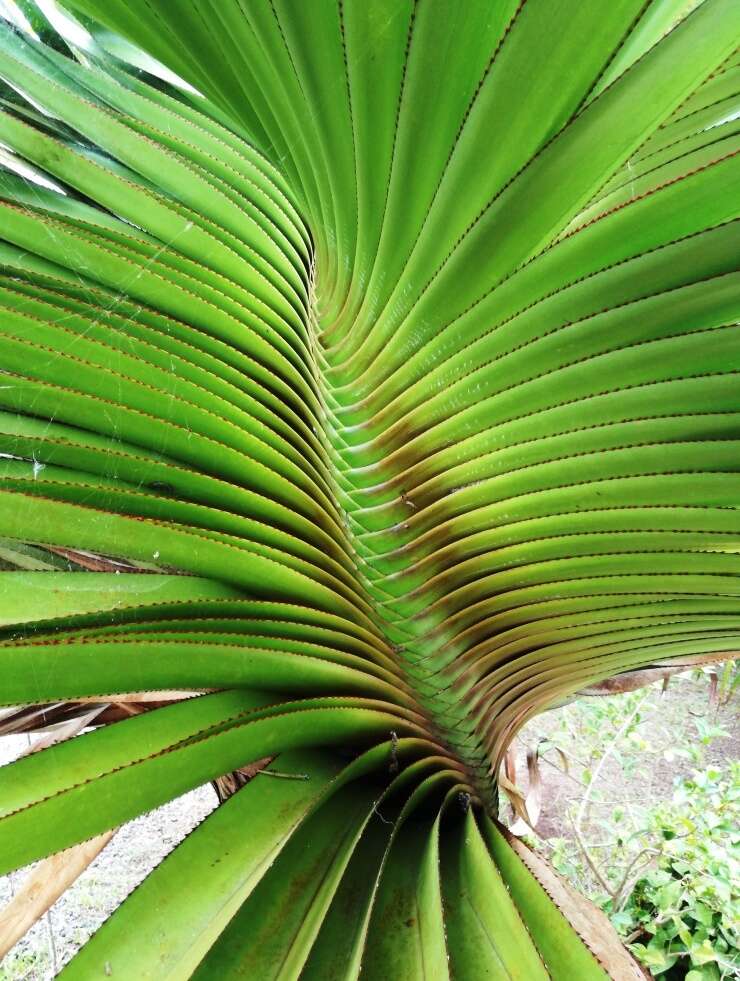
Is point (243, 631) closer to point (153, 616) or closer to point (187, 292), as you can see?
point (153, 616)

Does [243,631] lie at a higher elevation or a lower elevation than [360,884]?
higher

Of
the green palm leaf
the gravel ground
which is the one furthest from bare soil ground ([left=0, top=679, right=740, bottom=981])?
the green palm leaf

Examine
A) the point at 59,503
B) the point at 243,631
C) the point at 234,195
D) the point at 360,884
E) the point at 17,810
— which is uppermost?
the point at 234,195

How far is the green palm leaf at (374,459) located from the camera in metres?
0.47

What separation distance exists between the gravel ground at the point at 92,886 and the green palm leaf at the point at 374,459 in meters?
1.27

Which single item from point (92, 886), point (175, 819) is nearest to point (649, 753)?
point (175, 819)

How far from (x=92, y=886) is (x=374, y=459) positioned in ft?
6.50

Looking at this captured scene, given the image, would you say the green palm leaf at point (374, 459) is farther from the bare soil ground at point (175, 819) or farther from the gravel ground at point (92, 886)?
the gravel ground at point (92, 886)

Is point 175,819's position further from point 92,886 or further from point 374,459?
point 374,459

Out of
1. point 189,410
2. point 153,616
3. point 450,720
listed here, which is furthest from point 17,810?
point 450,720

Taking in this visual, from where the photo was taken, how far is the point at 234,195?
99cm

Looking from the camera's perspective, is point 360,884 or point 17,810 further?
point 360,884

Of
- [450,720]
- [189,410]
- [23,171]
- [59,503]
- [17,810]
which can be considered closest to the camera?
[17,810]

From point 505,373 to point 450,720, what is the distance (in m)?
0.44
